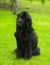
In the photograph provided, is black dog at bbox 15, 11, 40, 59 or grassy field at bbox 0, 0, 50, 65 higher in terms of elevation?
black dog at bbox 15, 11, 40, 59

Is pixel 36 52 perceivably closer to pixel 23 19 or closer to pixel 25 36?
pixel 25 36

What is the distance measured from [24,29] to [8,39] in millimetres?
2702

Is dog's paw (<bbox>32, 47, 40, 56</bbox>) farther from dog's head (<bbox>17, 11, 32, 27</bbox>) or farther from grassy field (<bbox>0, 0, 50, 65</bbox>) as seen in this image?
dog's head (<bbox>17, 11, 32, 27</bbox>)

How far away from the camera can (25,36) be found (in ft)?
20.4

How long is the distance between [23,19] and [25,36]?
456 mm

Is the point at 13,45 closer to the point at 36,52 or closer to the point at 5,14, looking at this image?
the point at 36,52

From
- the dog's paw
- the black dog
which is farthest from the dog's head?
the dog's paw

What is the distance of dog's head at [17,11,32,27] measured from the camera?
19.6ft

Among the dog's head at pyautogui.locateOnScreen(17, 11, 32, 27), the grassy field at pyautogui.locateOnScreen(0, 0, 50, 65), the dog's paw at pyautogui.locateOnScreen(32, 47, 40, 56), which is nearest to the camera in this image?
the dog's head at pyautogui.locateOnScreen(17, 11, 32, 27)

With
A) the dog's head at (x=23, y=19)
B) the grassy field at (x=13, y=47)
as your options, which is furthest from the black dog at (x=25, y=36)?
the grassy field at (x=13, y=47)

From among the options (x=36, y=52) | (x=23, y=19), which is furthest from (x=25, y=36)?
(x=36, y=52)

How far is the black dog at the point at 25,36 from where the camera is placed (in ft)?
19.7

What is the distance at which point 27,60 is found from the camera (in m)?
6.58

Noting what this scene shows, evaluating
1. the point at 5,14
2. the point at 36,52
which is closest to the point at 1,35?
the point at 36,52
